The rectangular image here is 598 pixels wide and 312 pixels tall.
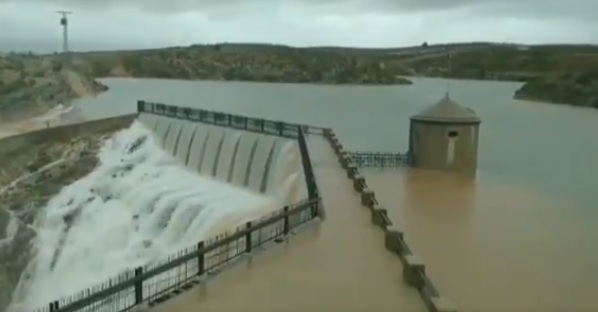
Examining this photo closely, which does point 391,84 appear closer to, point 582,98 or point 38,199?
point 582,98

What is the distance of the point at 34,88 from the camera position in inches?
2499

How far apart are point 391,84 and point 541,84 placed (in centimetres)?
3395

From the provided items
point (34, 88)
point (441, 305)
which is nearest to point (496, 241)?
point (441, 305)

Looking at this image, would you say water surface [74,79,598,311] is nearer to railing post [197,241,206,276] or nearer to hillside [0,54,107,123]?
railing post [197,241,206,276]

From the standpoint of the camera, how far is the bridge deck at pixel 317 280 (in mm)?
9273

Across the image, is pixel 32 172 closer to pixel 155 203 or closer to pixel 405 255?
pixel 155 203

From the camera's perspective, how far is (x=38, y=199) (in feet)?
92.5

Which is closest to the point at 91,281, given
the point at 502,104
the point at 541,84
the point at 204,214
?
the point at 204,214

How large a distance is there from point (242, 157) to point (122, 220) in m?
4.98

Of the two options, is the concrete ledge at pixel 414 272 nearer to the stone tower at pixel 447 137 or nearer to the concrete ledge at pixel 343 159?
the concrete ledge at pixel 343 159

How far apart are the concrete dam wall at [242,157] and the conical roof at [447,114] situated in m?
4.95

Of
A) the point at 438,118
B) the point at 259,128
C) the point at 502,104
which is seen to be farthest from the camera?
the point at 502,104

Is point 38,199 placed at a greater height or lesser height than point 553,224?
lesser

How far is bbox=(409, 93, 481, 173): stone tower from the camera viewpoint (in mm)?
23469
